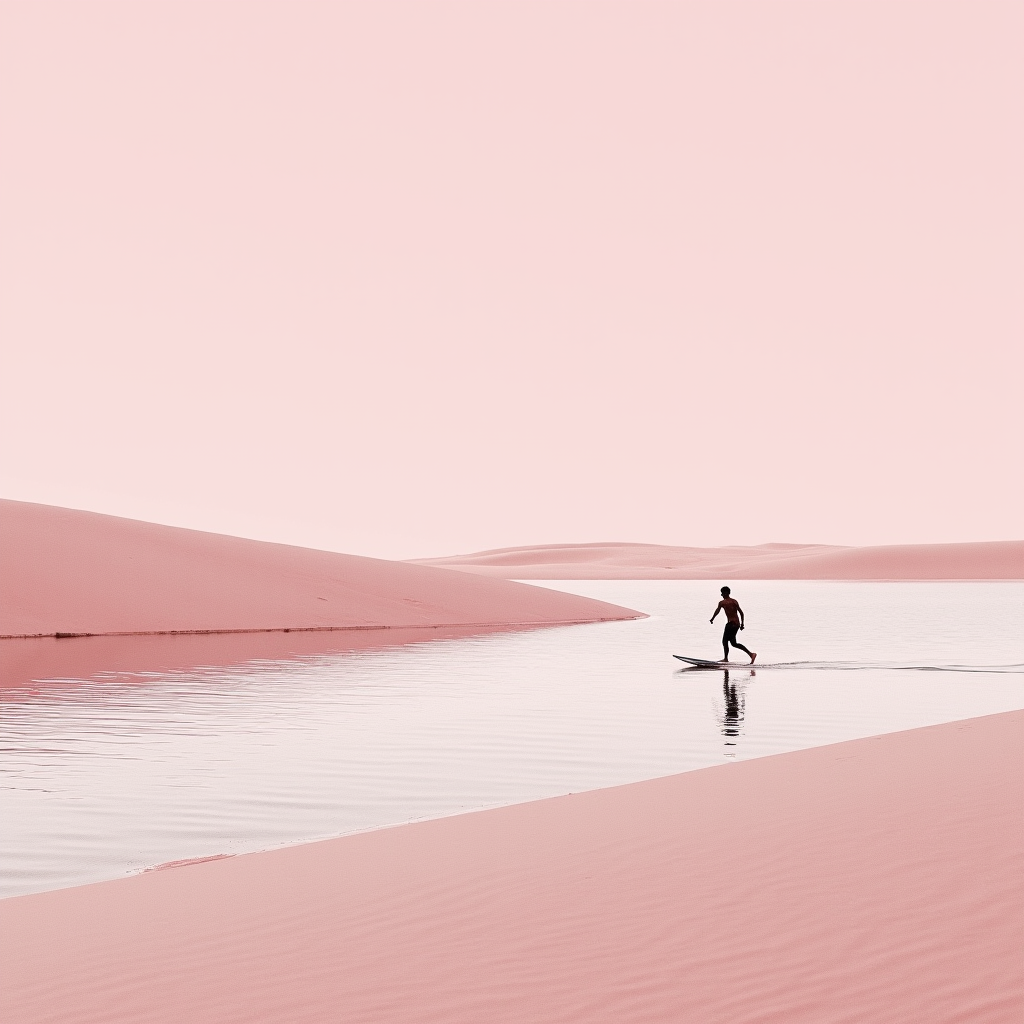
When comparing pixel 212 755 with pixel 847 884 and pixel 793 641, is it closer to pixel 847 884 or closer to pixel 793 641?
pixel 847 884

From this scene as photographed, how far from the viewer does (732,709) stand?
18172 mm

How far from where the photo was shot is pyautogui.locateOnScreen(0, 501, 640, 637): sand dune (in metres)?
35.1

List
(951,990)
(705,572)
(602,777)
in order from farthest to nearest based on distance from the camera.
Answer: (705,572) → (602,777) → (951,990)

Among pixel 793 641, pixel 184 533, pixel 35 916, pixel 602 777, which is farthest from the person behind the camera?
pixel 184 533

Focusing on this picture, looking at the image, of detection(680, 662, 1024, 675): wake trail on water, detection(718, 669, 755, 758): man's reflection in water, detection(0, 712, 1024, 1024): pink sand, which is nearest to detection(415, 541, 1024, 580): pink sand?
detection(680, 662, 1024, 675): wake trail on water

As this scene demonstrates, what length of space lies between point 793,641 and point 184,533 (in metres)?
24.1

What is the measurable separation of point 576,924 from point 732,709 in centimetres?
1205

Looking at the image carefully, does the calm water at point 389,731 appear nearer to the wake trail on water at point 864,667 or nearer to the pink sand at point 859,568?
the wake trail on water at point 864,667

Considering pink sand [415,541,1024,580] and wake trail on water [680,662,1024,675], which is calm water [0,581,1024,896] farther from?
pink sand [415,541,1024,580]

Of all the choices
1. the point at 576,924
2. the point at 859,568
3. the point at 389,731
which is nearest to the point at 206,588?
the point at 389,731

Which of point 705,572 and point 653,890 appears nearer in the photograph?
point 653,890

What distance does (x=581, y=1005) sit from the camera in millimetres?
5238

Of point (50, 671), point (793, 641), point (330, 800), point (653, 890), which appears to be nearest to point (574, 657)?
point (793, 641)

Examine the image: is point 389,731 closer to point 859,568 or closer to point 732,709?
point 732,709
